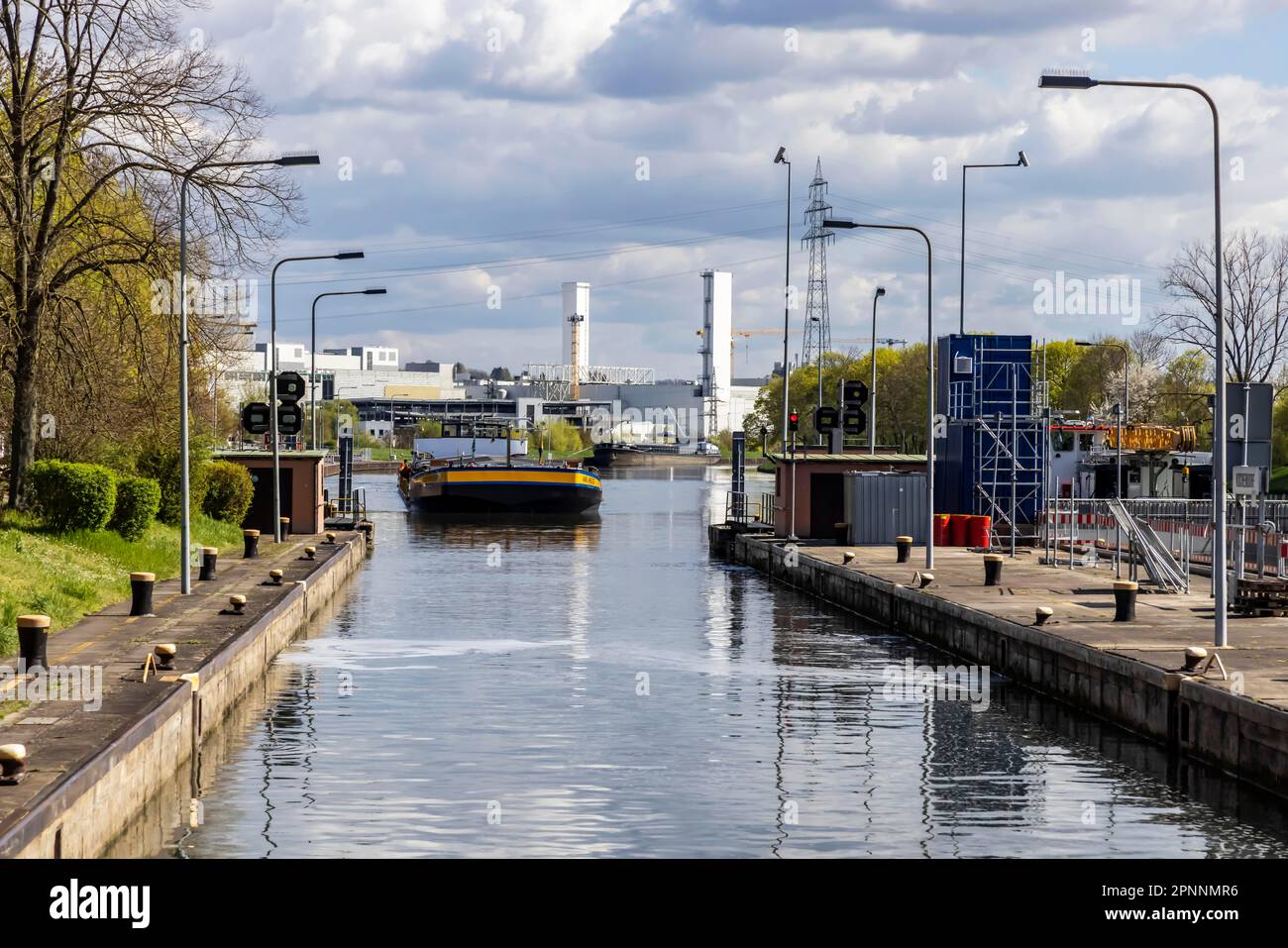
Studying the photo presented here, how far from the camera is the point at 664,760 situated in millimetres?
21672

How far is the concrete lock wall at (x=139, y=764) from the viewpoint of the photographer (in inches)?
549

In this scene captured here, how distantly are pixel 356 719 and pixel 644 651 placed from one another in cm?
967

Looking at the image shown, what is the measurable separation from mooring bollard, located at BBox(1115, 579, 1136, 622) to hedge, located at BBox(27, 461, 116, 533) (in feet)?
68.8

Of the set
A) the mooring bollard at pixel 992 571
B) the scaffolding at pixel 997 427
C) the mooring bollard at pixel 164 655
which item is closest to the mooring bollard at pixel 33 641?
the mooring bollard at pixel 164 655

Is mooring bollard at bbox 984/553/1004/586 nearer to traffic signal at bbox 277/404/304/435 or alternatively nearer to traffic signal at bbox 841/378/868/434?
traffic signal at bbox 841/378/868/434

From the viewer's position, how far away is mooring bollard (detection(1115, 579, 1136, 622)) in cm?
2925

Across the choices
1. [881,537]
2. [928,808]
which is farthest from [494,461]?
[928,808]

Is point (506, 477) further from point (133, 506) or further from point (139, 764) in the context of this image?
point (139, 764)

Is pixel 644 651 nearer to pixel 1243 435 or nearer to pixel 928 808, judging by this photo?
pixel 1243 435

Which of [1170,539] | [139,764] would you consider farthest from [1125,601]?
[139,764]

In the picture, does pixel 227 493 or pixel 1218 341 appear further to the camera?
pixel 227 493

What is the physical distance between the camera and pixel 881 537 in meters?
54.3

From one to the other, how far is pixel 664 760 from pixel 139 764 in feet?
21.8

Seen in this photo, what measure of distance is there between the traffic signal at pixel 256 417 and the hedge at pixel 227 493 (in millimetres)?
2043
